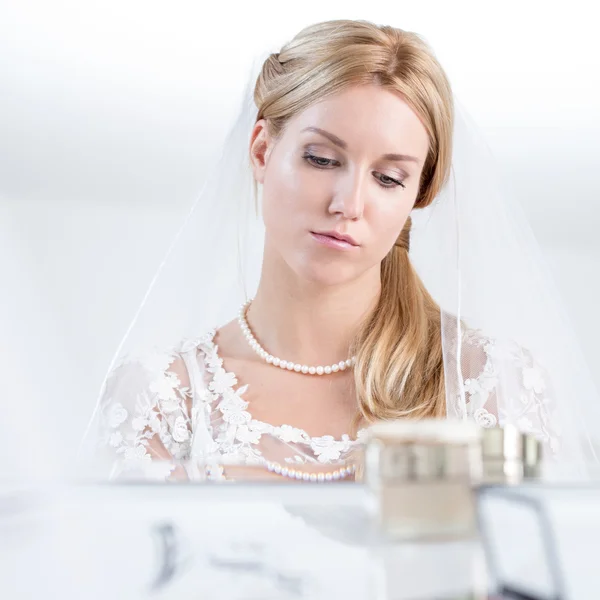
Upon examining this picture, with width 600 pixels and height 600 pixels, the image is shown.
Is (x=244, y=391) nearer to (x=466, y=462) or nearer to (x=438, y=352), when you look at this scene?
(x=438, y=352)

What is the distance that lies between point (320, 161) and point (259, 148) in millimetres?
155

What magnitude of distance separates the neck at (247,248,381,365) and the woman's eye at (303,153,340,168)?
0.15 meters

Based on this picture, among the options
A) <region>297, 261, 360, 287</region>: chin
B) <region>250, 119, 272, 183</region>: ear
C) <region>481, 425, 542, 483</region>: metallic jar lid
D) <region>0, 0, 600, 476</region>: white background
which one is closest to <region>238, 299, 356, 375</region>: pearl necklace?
<region>297, 261, 360, 287</region>: chin

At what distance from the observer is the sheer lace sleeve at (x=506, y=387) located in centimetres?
103

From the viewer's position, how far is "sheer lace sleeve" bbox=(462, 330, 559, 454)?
1.03m

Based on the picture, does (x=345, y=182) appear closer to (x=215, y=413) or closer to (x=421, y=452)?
(x=215, y=413)

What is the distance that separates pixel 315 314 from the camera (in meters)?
1.14

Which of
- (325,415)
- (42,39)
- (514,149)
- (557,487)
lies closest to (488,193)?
(325,415)

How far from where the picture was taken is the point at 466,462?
0.38 metres

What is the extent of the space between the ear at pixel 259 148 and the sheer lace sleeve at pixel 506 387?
0.35 metres

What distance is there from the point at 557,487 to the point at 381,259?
73cm

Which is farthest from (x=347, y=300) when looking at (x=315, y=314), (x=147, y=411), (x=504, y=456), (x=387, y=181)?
(x=504, y=456)

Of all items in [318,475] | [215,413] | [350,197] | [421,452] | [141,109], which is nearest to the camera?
[421,452]

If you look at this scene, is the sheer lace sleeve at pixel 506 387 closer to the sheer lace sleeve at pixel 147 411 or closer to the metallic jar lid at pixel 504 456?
the sheer lace sleeve at pixel 147 411
